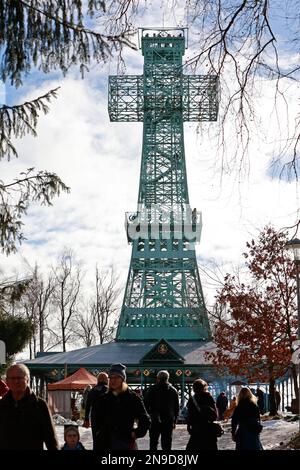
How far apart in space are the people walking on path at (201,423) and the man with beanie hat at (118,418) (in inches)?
96.6

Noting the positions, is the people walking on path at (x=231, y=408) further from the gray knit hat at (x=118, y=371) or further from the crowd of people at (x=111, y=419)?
the gray knit hat at (x=118, y=371)

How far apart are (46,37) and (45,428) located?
14.1 ft

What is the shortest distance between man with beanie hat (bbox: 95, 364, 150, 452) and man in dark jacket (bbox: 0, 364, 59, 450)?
4.20ft

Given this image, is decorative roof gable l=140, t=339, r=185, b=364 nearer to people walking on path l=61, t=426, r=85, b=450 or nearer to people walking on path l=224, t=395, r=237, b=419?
people walking on path l=224, t=395, r=237, b=419

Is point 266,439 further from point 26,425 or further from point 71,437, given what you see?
point 26,425

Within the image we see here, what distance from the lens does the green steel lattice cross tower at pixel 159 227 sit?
58281 millimetres

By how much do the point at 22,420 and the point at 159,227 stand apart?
54480 millimetres

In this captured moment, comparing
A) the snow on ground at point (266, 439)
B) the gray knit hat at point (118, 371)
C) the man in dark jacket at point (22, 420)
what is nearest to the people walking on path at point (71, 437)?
the gray knit hat at point (118, 371)

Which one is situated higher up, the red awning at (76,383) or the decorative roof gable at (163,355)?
the decorative roof gable at (163,355)

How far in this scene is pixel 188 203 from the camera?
61.3 metres

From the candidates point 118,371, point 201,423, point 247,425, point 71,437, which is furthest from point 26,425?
point 247,425

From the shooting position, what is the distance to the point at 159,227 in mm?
60875
